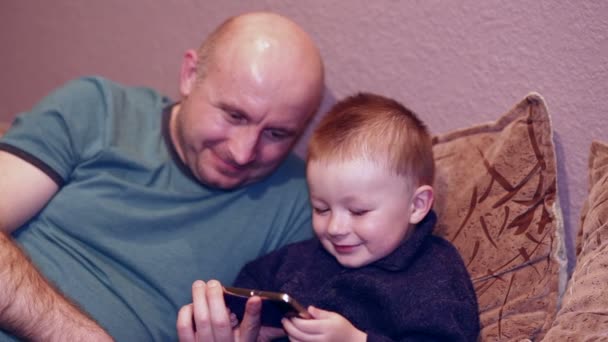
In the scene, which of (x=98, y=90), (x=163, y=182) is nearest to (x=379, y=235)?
(x=163, y=182)

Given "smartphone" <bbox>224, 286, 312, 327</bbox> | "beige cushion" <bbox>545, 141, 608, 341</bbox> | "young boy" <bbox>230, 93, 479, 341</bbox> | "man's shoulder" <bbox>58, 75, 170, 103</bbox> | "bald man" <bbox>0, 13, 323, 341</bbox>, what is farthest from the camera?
"man's shoulder" <bbox>58, 75, 170, 103</bbox>

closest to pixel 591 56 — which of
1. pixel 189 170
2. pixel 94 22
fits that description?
pixel 189 170

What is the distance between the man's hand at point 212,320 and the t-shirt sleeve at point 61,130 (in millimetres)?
470

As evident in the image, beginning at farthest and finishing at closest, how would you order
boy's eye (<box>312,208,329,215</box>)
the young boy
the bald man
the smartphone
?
the bald man, boy's eye (<box>312,208,329,215</box>), the young boy, the smartphone

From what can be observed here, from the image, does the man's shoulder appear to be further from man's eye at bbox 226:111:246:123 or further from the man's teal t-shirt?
man's eye at bbox 226:111:246:123

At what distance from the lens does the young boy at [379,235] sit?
3.79ft

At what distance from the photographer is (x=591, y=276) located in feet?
3.27

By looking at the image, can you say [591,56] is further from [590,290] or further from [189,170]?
[189,170]

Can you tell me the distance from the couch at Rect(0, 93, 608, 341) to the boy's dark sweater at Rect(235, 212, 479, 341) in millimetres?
49

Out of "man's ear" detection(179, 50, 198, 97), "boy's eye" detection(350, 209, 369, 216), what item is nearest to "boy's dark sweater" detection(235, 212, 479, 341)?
"boy's eye" detection(350, 209, 369, 216)

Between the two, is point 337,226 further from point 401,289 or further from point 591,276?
point 591,276

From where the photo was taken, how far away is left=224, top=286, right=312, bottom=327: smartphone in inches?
41.5

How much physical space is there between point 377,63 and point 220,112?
415mm

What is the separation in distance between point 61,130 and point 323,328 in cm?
75
